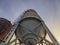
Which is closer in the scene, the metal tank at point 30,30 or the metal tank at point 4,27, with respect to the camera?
the metal tank at point 30,30

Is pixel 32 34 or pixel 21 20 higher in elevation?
pixel 21 20

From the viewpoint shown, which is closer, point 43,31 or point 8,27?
point 43,31

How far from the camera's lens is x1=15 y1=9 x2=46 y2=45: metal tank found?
11.9 meters

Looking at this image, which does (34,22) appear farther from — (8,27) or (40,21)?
(8,27)

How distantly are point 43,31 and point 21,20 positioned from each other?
2.11 meters

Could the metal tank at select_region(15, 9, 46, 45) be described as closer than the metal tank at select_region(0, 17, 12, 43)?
Yes

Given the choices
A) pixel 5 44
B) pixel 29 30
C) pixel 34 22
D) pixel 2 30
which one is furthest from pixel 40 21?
pixel 2 30

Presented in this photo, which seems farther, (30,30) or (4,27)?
(4,27)

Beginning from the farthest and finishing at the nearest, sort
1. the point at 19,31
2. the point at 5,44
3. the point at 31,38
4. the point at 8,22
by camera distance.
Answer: the point at 8,22 < the point at 19,31 < the point at 31,38 < the point at 5,44

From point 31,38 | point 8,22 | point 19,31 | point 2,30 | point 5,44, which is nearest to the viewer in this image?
point 5,44

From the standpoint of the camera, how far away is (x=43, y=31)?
12844 millimetres

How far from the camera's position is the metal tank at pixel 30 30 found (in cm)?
1195

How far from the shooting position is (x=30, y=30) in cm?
1205

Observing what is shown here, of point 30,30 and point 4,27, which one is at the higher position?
point 30,30
